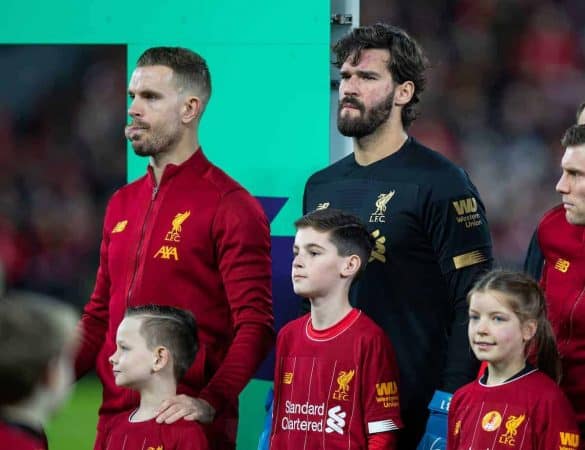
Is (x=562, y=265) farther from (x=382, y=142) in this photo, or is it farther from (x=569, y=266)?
(x=382, y=142)

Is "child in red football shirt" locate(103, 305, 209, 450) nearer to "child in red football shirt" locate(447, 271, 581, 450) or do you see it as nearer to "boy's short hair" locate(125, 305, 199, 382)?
"boy's short hair" locate(125, 305, 199, 382)

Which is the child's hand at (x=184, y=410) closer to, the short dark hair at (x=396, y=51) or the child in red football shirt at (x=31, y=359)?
the short dark hair at (x=396, y=51)

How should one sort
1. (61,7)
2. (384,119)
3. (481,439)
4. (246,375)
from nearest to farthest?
(481,439), (246,375), (384,119), (61,7)

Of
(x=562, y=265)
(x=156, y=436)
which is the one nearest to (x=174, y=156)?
(x=156, y=436)

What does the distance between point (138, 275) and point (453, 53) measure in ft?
7.42

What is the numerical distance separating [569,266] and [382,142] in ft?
2.46

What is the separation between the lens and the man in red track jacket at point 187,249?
3783 millimetres

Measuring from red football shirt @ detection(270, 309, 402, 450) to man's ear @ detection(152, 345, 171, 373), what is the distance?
38 cm

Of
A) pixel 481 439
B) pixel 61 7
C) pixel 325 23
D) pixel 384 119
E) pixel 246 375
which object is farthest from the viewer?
pixel 61 7

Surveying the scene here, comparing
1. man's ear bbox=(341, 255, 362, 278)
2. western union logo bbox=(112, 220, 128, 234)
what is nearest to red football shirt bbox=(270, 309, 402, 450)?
man's ear bbox=(341, 255, 362, 278)

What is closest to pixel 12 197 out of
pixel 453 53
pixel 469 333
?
pixel 453 53

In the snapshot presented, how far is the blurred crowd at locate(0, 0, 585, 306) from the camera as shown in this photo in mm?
5316

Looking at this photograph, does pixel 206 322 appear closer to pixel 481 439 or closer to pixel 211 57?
pixel 481 439

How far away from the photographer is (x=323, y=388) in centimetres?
365
